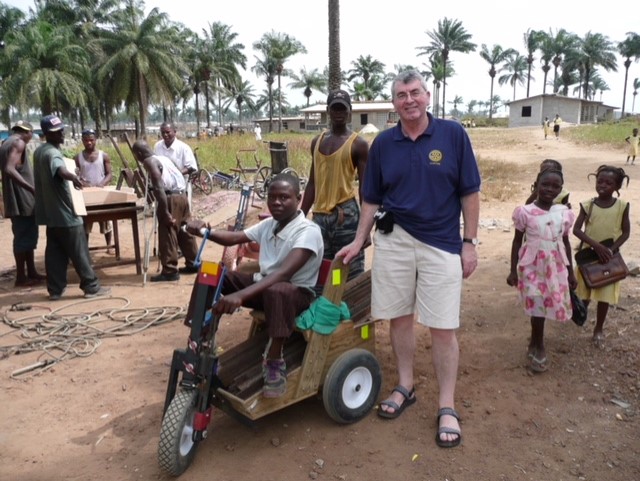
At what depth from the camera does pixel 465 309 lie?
4.88 meters

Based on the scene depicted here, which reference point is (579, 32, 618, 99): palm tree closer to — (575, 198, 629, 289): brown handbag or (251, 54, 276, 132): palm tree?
(251, 54, 276, 132): palm tree

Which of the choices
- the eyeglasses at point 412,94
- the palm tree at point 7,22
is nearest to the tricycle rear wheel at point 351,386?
the eyeglasses at point 412,94

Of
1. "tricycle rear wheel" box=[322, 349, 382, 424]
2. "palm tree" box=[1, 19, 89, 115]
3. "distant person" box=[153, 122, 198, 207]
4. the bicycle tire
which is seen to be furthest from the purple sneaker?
"palm tree" box=[1, 19, 89, 115]

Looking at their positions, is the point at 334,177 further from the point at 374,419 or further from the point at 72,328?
the point at 72,328

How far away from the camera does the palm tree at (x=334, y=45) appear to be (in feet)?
39.1

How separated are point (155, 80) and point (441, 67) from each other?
39.1 metres

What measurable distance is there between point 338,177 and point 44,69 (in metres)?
37.4

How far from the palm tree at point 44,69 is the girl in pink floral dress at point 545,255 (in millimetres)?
36553

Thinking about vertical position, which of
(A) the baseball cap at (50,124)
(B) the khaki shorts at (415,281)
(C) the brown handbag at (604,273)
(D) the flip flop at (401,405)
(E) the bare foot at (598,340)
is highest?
(A) the baseball cap at (50,124)

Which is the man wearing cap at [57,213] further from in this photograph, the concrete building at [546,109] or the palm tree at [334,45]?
the concrete building at [546,109]

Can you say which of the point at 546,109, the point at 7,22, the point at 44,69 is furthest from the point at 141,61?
the point at 546,109

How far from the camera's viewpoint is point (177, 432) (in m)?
2.53

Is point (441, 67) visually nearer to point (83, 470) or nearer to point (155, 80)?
point (155, 80)

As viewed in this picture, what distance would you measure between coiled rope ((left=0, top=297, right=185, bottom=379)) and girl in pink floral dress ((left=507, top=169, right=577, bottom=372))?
123 inches
